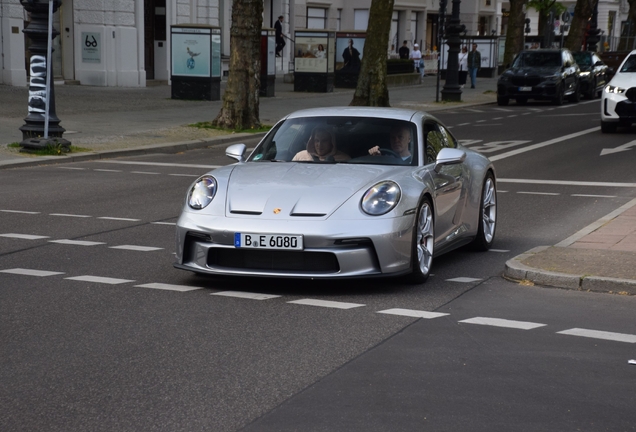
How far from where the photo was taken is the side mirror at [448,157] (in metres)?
8.52

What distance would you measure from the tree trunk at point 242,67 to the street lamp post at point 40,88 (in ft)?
18.8

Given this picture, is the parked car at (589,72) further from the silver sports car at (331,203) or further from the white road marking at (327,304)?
the white road marking at (327,304)

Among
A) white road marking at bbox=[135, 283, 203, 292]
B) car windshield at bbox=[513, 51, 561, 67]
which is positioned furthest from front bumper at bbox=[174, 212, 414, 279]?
car windshield at bbox=[513, 51, 561, 67]

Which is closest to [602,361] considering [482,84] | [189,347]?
[189,347]

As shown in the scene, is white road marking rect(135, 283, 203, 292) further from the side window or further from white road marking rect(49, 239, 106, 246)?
the side window

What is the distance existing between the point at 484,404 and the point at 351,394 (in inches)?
25.2

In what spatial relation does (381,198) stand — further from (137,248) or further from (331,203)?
(137,248)

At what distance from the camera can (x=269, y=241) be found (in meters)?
7.45

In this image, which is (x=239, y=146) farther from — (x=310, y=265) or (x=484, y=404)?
(x=484, y=404)

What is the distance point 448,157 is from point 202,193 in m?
1.99

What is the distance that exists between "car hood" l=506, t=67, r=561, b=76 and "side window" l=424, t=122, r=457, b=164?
Answer: 2636 centimetres

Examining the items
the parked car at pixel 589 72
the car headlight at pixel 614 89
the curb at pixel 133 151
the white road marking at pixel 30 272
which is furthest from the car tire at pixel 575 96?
the white road marking at pixel 30 272

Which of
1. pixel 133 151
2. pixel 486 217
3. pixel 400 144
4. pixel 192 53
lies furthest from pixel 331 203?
pixel 192 53

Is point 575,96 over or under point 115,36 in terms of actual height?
under
